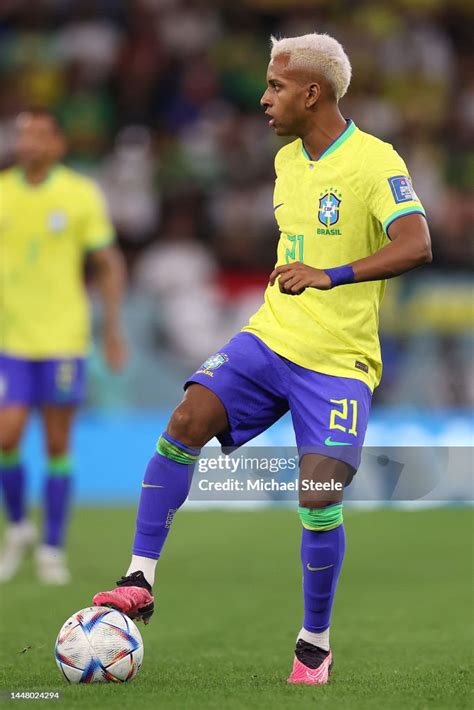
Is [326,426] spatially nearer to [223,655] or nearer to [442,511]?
[223,655]

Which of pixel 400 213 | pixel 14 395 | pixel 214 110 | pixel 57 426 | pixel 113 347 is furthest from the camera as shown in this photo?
pixel 214 110

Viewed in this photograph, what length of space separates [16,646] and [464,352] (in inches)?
270

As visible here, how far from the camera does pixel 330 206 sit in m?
4.36

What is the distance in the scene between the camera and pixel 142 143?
47.5 ft

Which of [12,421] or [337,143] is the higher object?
[337,143]

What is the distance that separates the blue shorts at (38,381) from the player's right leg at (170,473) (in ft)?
9.79

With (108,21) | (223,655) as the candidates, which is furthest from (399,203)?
(108,21)

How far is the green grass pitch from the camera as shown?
4.11 metres

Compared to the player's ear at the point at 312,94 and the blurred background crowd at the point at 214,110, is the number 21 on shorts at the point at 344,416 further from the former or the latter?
the blurred background crowd at the point at 214,110

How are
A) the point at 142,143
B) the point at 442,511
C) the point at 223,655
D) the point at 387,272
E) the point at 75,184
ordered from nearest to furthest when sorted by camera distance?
the point at 387,272
the point at 223,655
the point at 75,184
the point at 442,511
the point at 142,143

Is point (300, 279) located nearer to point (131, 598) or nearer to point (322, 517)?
point (322, 517)

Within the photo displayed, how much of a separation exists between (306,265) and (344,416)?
51 centimetres

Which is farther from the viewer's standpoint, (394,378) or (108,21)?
(108,21)

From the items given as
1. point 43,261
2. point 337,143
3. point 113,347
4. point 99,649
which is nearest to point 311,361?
point 337,143
